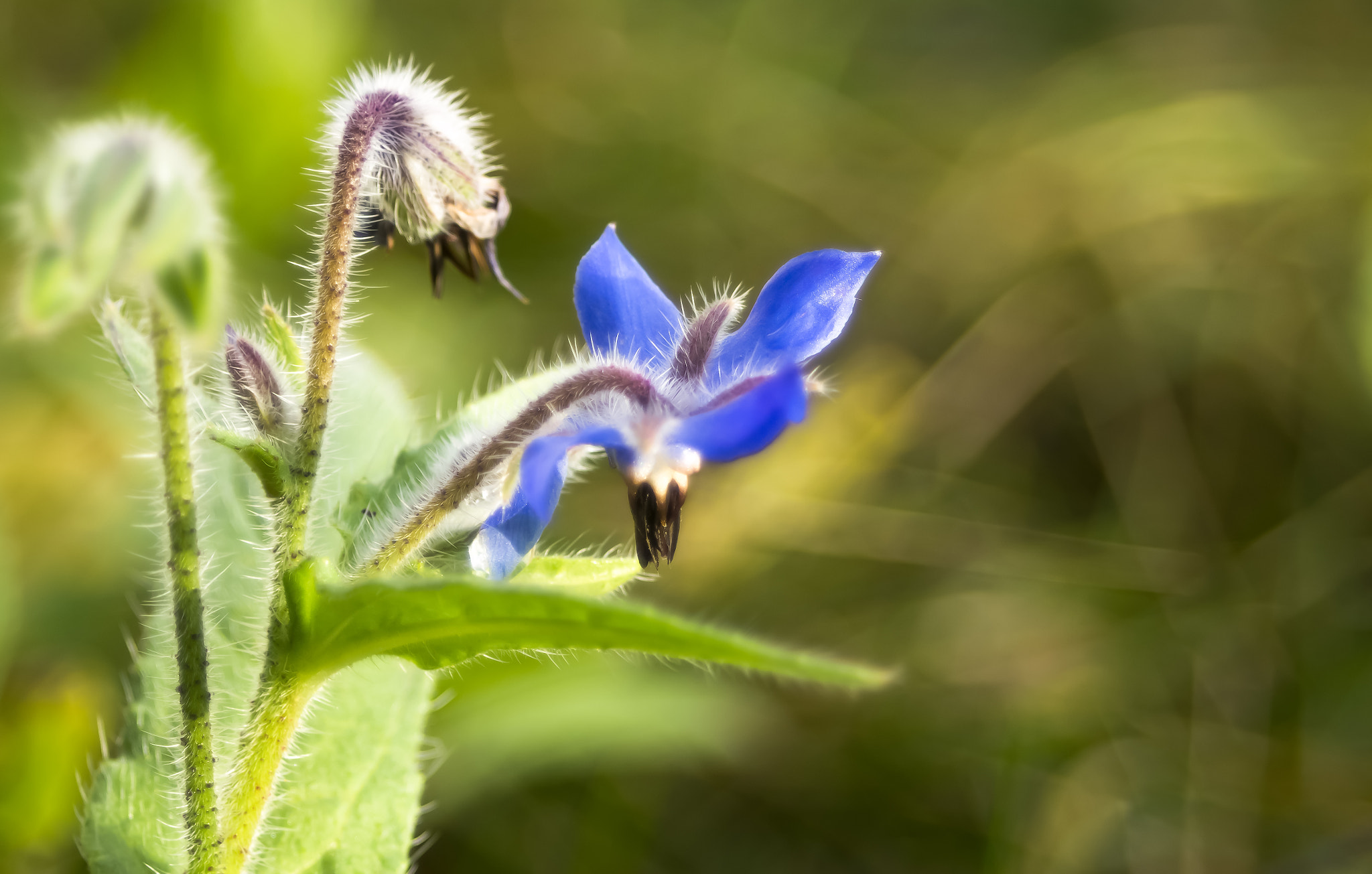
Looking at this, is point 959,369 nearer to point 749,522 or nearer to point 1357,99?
point 749,522

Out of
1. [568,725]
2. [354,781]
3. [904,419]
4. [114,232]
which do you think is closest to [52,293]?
[114,232]

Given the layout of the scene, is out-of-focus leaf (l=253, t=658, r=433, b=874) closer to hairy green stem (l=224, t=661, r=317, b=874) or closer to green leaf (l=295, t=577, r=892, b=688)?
hairy green stem (l=224, t=661, r=317, b=874)

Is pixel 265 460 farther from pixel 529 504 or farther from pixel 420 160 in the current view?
pixel 420 160

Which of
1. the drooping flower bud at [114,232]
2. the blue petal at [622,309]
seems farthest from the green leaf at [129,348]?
the blue petal at [622,309]

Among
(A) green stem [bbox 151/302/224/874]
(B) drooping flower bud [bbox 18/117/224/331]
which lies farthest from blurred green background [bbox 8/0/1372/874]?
(B) drooping flower bud [bbox 18/117/224/331]

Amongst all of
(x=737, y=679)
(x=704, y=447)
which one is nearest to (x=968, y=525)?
(x=737, y=679)

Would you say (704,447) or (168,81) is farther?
(168,81)
